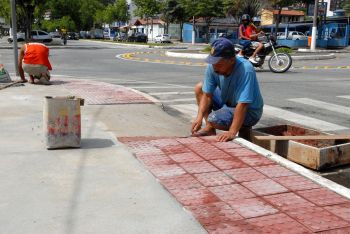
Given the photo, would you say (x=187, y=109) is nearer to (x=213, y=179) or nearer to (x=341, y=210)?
(x=213, y=179)

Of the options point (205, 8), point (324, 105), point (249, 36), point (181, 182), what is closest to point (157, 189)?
point (181, 182)

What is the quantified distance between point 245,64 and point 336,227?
2326 millimetres

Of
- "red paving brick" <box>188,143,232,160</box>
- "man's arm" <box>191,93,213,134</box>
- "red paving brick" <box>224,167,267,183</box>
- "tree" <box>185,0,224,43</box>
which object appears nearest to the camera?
"red paving brick" <box>224,167,267,183</box>

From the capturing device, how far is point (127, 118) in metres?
7.40

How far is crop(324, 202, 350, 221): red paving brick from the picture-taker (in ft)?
11.2

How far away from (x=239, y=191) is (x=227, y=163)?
2.43 feet

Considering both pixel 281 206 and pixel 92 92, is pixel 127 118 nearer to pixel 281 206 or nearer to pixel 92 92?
pixel 92 92

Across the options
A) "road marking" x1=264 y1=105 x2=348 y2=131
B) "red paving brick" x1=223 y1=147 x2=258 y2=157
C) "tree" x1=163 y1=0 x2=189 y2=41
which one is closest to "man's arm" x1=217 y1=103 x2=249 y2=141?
"red paving brick" x1=223 y1=147 x2=258 y2=157

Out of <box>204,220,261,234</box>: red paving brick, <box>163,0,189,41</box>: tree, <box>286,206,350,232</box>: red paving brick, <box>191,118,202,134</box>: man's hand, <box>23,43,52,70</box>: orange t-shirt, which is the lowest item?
<box>204,220,261,234</box>: red paving brick

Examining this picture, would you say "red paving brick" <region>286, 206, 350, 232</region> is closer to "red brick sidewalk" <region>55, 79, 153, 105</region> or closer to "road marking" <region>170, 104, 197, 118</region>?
"road marking" <region>170, 104, 197, 118</region>

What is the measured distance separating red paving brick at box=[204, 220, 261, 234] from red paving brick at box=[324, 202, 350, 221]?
686 mm

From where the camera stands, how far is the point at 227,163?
4621 millimetres

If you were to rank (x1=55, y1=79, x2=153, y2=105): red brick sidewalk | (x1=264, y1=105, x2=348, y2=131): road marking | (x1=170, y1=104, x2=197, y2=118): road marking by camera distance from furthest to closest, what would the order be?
(x1=55, y1=79, x2=153, y2=105): red brick sidewalk, (x1=170, y1=104, x2=197, y2=118): road marking, (x1=264, y1=105, x2=348, y2=131): road marking

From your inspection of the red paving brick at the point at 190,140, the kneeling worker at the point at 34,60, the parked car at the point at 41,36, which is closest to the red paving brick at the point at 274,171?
the red paving brick at the point at 190,140
